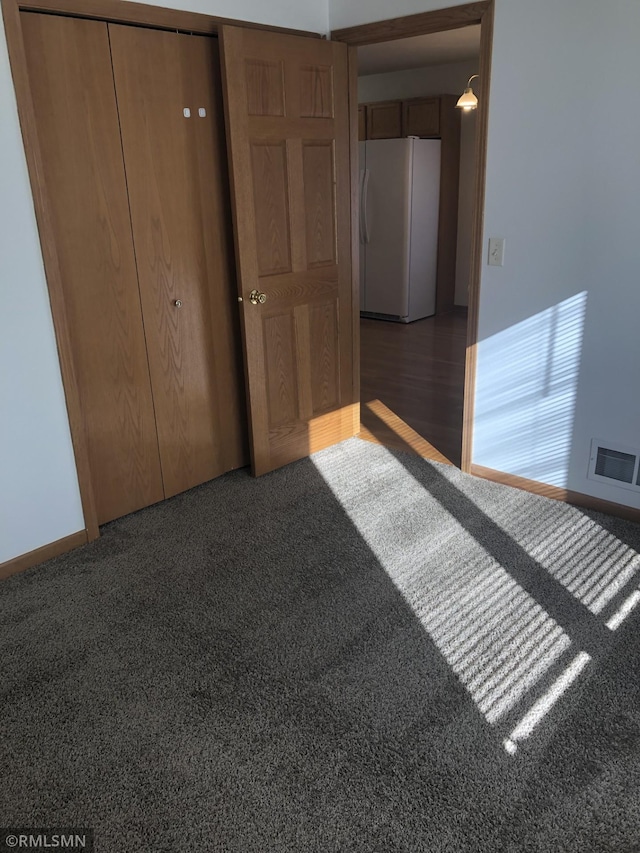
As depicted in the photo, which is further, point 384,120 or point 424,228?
point 384,120

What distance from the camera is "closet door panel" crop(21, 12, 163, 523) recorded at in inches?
99.7

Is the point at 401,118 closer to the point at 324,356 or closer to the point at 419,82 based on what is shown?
the point at 419,82

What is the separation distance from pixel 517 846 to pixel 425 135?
248 inches

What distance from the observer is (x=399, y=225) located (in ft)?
21.2

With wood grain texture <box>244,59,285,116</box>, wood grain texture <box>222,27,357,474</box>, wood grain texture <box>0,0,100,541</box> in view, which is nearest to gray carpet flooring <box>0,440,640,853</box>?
wood grain texture <box>0,0,100,541</box>

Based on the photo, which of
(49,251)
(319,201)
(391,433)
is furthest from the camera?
(391,433)

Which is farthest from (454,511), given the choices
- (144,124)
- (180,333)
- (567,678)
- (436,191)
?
(436,191)

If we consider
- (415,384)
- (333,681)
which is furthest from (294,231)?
(333,681)

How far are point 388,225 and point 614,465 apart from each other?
420 centimetres

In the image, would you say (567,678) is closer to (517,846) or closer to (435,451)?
(517,846)

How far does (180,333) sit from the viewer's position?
317 cm

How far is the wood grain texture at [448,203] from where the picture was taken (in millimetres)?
6483

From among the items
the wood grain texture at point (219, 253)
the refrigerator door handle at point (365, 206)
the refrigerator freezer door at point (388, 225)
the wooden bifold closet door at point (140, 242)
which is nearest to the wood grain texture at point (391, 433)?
the wood grain texture at point (219, 253)

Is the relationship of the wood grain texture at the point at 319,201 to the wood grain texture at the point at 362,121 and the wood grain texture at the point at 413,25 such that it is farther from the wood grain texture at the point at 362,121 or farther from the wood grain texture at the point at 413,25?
the wood grain texture at the point at 362,121
